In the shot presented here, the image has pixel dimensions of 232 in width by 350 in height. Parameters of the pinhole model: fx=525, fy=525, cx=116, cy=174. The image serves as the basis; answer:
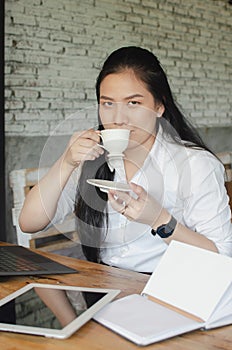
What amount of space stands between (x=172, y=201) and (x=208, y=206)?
0.15 metres

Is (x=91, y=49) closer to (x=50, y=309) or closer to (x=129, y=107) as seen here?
(x=129, y=107)

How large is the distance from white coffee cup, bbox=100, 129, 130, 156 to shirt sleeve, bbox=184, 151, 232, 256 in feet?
0.99

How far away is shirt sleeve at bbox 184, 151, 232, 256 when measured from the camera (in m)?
1.58

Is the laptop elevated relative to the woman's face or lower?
lower

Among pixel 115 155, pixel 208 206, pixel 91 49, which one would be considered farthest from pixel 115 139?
pixel 91 49

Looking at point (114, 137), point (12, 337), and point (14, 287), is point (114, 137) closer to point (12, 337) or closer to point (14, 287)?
point (14, 287)

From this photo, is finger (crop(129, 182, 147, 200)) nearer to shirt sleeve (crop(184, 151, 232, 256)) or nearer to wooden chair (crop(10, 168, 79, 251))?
shirt sleeve (crop(184, 151, 232, 256))

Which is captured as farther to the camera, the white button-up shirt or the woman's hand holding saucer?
the white button-up shirt

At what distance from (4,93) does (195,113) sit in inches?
84.5

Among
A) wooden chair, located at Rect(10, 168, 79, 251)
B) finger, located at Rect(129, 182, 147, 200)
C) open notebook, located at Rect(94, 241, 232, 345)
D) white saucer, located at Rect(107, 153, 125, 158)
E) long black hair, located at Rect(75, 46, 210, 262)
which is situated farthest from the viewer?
wooden chair, located at Rect(10, 168, 79, 251)

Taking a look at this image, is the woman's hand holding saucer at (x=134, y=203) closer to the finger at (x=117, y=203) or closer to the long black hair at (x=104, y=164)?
the finger at (x=117, y=203)

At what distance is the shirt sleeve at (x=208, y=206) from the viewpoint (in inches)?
62.2

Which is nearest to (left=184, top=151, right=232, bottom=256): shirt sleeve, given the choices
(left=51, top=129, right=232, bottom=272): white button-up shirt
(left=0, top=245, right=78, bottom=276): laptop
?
(left=51, top=129, right=232, bottom=272): white button-up shirt

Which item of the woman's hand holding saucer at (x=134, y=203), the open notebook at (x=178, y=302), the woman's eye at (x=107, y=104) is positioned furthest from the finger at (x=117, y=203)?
the woman's eye at (x=107, y=104)
